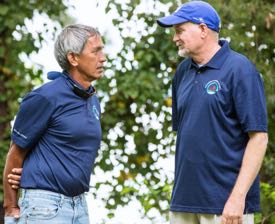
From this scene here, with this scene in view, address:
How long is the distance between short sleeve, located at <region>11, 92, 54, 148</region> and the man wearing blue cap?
603 millimetres

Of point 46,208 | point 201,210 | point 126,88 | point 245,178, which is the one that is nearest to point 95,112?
point 46,208

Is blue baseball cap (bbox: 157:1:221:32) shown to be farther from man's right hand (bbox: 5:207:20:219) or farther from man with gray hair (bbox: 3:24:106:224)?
man's right hand (bbox: 5:207:20:219)

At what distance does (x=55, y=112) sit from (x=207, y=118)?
0.66 m

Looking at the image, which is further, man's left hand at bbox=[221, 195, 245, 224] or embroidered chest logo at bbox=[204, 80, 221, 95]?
embroidered chest logo at bbox=[204, 80, 221, 95]

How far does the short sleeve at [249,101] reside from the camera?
3566mm

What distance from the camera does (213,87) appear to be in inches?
143

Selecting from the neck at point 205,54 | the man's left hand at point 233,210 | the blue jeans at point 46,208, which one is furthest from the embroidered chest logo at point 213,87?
the blue jeans at point 46,208

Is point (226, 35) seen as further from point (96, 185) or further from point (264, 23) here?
point (96, 185)

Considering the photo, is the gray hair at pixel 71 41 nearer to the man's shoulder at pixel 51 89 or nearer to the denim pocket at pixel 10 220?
the man's shoulder at pixel 51 89

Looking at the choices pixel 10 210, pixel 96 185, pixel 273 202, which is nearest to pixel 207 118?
pixel 10 210


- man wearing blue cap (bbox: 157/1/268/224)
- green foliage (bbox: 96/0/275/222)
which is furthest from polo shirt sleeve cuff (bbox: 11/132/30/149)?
green foliage (bbox: 96/0/275/222)

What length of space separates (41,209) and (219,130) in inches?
32.8

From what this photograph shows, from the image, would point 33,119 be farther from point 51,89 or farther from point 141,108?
point 141,108

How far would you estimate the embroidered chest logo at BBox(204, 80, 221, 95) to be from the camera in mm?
3613
